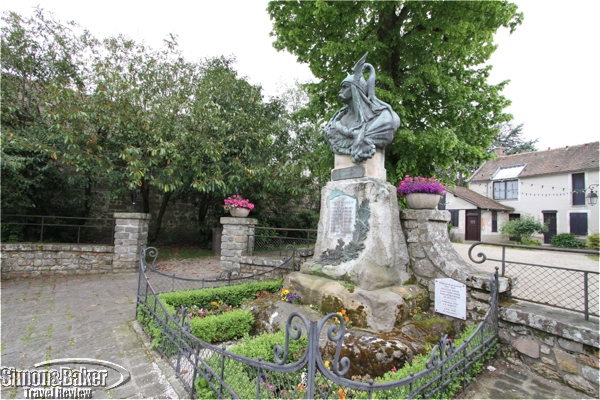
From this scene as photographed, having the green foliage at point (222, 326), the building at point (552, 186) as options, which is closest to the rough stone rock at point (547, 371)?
the green foliage at point (222, 326)

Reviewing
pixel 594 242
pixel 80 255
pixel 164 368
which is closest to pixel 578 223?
pixel 594 242

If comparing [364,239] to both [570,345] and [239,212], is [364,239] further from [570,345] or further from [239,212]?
[239,212]

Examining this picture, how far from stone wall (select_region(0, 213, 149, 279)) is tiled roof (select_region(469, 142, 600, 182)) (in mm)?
23392

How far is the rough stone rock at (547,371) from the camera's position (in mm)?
3209

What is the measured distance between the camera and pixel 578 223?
18.2 meters

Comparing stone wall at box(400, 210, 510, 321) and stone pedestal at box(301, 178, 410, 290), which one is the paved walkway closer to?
stone wall at box(400, 210, 510, 321)

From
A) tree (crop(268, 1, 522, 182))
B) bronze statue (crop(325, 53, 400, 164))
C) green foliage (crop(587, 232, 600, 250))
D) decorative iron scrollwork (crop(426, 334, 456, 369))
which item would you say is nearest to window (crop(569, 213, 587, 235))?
green foliage (crop(587, 232, 600, 250))

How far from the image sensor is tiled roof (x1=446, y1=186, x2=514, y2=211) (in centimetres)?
2094

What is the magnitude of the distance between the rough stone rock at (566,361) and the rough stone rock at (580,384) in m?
0.05

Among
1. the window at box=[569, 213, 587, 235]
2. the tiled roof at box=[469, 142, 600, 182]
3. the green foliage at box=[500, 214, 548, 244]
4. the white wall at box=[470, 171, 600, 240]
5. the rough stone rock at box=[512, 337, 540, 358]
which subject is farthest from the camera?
the green foliage at box=[500, 214, 548, 244]

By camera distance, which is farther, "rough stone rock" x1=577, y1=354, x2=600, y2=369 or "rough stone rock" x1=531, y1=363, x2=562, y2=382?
"rough stone rock" x1=531, y1=363, x2=562, y2=382

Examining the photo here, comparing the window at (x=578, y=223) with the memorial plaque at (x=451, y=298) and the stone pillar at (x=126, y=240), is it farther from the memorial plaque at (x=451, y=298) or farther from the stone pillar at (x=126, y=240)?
the stone pillar at (x=126, y=240)

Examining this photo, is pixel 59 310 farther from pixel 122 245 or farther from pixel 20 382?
pixel 122 245

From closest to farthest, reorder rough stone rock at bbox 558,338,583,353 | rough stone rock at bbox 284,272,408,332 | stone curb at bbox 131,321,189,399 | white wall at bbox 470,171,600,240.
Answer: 1. stone curb at bbox 131,321,189,399
2. rough stone rock at bbox 558,338,583,353
3. rough stone rock at bbox 284,272,408,332
4. white wall at bbox 470,171,600,240
